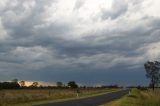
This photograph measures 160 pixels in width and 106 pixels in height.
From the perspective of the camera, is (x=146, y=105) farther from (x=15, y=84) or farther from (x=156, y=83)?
(x=15, y=84)

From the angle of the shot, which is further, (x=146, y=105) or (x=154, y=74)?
(x=154, y=74)

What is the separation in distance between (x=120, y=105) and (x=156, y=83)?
77975 millimetres

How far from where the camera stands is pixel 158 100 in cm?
3838

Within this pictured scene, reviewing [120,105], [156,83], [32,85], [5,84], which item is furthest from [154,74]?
[120,105]

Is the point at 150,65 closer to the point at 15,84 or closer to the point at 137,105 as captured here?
the point at 15,84

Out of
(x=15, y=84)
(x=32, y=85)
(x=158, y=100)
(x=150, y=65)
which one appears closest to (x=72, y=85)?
(x=32, y=85)

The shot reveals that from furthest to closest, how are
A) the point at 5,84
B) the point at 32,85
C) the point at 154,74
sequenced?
the point at 32,85
the point at 5,84
the point at 154,74

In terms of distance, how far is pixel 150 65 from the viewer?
11338 cm

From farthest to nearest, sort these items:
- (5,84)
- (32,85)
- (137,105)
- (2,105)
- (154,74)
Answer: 1. (32,85)
2. (5,84)
3. (154,74)
4. (137,105)
5. (2,105)

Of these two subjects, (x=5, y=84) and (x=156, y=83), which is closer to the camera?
(x=156, y=83)

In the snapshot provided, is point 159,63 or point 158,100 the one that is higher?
point 159,63

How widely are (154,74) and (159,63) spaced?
151 inches

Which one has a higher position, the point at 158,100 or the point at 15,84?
the point at 15,84

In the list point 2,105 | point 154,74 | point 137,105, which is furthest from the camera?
point 154,74
